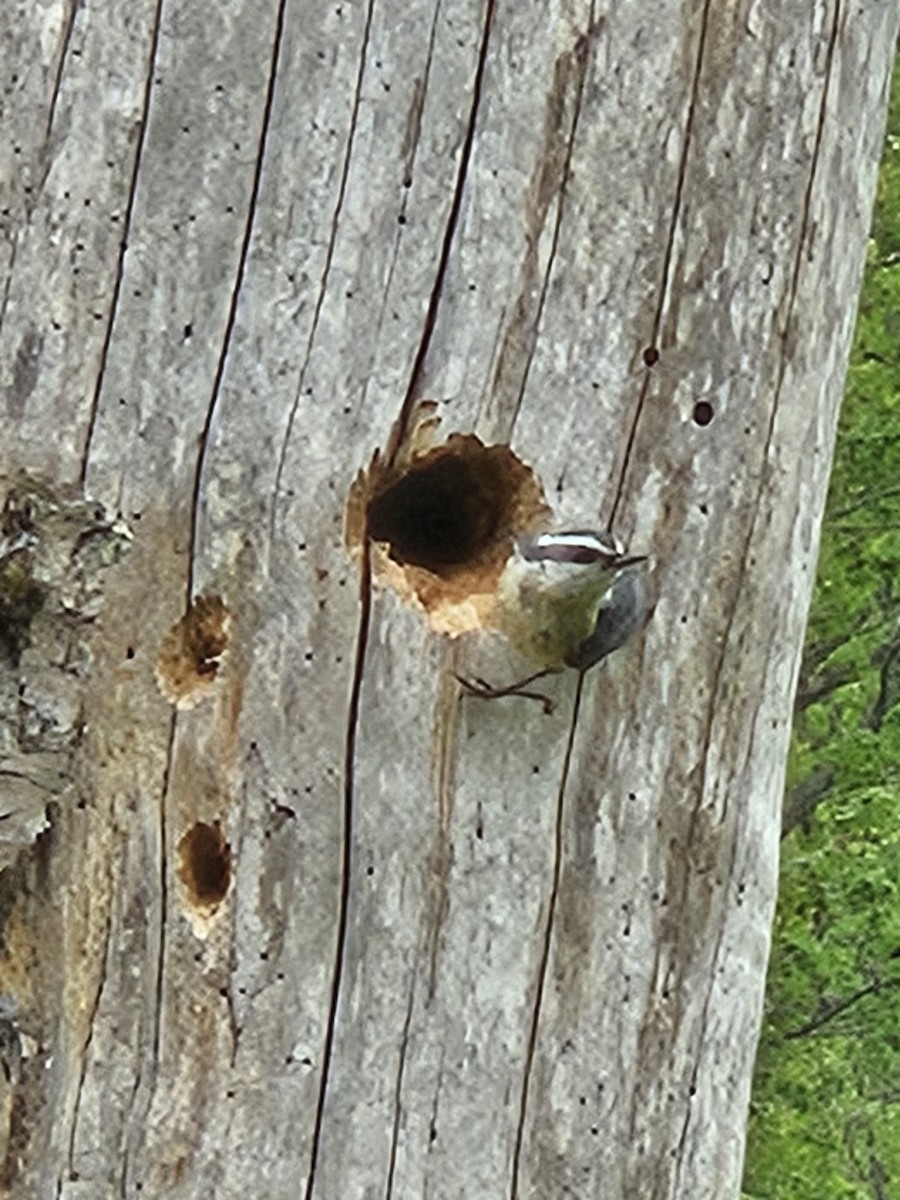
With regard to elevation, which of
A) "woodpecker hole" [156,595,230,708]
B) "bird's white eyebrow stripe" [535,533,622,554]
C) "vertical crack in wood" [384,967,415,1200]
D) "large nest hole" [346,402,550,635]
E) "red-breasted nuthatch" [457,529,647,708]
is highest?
"large nest hole" [346,402,550,635]

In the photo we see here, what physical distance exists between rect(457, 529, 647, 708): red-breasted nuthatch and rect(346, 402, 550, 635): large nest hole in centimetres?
5

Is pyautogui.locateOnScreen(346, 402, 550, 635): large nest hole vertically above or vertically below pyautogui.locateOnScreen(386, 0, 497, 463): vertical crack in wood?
below

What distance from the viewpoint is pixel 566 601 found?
6.19ft

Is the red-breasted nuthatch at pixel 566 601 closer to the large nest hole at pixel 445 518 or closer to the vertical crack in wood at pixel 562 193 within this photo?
the large nest hole at pixel 445 518

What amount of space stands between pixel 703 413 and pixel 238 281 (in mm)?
535

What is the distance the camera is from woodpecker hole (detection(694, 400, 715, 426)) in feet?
6.70

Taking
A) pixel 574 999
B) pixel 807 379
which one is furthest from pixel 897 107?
pixel 574 999

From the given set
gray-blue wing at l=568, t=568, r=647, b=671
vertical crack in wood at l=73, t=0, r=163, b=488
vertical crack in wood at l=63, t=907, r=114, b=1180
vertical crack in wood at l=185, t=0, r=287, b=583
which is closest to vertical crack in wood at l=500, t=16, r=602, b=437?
gray-blue wing at l=568, t=568, r=647, b=671

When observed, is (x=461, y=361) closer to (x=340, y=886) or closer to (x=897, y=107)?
(x=340, y=886)

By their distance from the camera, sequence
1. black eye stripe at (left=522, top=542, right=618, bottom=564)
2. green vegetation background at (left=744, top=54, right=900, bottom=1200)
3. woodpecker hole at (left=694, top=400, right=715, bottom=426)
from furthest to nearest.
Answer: green vegetation background at (left=744, top=54, right=900, bottom=1200), woodpecker hole at (left=694, top=400, right=715, bottom=426), black eye stripe at (left=522, top=542, right=618, bottom=564)

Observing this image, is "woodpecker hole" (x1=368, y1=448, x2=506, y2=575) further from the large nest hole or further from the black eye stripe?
the black eye stripe

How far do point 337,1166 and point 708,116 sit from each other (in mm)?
1226

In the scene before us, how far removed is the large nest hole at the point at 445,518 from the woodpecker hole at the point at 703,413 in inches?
8.0

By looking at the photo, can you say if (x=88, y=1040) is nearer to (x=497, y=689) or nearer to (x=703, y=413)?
(x=497, y=689)
